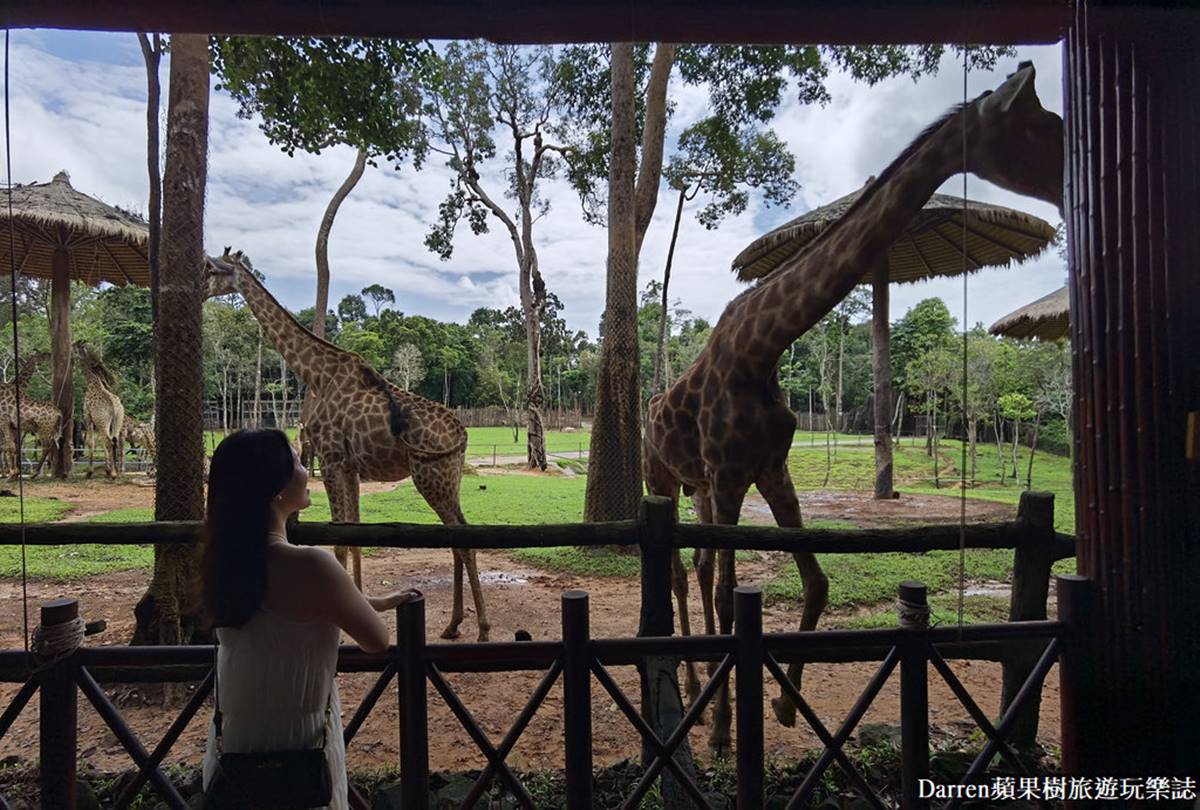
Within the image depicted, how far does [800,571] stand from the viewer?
2.99 m

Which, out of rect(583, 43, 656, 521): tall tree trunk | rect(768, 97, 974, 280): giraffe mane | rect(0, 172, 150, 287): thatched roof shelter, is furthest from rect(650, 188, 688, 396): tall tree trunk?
rect(0, 172, 150, 287): thatched roof shelter

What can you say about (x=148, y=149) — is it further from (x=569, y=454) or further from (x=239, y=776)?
(x=569, y=454)

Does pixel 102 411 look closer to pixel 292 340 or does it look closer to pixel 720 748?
pixel 292 340

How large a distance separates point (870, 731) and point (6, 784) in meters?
4.04

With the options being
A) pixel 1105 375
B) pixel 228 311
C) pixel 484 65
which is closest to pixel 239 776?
pixel 1105 375

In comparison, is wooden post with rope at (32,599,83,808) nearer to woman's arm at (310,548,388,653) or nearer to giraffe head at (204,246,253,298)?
woman's arm at (310,548,388,653)

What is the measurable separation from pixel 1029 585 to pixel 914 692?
103cm

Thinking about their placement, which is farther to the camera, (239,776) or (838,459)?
(838,459)

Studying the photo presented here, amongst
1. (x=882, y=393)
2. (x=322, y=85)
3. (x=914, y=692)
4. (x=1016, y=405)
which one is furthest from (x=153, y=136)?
(x=1016, y=405)

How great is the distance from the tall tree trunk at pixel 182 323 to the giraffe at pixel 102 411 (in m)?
11.1

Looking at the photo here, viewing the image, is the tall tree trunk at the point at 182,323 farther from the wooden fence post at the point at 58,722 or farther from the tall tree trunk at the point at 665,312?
the tall tree trunk at the point at 665,312

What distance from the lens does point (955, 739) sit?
2998mm

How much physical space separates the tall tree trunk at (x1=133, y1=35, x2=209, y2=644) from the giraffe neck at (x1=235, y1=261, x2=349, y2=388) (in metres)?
1.20

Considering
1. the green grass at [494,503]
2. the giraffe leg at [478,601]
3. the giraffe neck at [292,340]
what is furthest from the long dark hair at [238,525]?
the green grass at [494,503]
